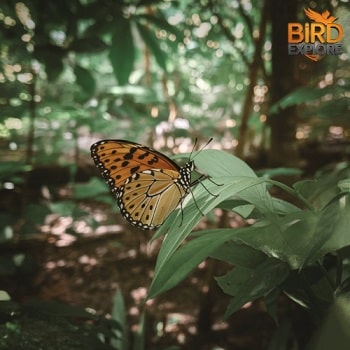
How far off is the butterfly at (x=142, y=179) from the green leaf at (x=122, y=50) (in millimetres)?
521

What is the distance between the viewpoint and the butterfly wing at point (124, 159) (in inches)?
33.2

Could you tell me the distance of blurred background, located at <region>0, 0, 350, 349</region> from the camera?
1270 millimetres

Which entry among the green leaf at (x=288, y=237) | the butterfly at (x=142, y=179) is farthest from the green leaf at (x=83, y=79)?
the green leaf at (x=288, y=237)

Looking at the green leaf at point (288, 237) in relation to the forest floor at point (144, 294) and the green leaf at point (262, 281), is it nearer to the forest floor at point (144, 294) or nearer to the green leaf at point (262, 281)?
the green leaf at point (262, 281)

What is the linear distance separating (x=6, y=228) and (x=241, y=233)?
1.24 meters

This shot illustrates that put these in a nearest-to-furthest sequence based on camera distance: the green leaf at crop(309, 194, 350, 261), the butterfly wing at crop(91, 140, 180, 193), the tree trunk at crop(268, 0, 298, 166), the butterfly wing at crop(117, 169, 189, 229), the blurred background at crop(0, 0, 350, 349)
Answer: the green leaf at crop(309, 194, 350, 261) < the butterfly wing at crop(91, 140, 180, 193) < the butterfly wing at crop(117, 169, 189, 229) < the blurred background at crop(0, 0, 350, 349) < the tree trunk at crop(268, 0, 298, 166)

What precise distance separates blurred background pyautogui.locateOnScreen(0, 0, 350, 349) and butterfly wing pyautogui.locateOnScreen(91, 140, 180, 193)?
0.31m

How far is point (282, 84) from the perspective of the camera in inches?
58.6

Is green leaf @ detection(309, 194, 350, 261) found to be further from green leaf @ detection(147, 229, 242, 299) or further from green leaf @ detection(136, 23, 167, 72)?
green leaf @ detection(136, 23, 167, 72)

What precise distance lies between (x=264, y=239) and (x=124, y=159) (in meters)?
0.48

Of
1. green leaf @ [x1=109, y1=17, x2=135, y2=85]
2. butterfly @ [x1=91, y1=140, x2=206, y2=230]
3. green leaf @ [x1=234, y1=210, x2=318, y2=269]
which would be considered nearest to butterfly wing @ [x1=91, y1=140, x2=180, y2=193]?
butterfly @ [x1=91, y1=140, x2=206, y2=230]

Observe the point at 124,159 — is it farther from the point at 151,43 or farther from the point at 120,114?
the point at 120,114

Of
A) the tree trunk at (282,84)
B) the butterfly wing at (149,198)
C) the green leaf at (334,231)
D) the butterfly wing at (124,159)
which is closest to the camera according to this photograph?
the green leaf at (334,231)

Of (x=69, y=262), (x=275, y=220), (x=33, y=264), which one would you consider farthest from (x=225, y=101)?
(x=275, y=220)
